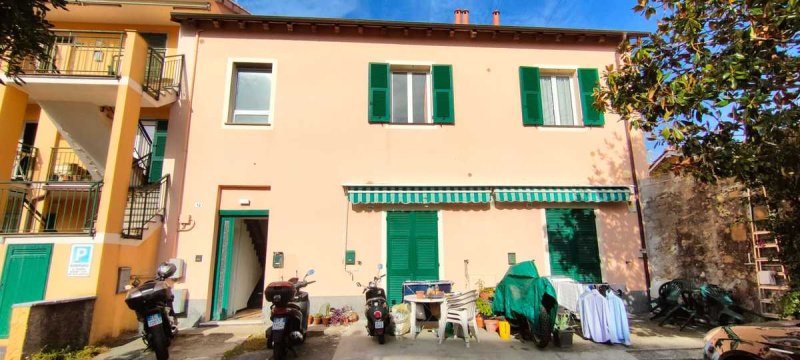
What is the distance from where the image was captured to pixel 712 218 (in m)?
9.62

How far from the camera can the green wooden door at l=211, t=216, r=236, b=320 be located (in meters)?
9.54

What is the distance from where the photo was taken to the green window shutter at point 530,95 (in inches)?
424

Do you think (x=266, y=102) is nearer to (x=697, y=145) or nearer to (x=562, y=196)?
(x=562, y=196)

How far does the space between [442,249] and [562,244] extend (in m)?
3.21

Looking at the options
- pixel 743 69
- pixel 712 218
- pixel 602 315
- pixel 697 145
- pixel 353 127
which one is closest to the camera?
pixel 743 69

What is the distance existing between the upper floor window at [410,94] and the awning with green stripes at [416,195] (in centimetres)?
197

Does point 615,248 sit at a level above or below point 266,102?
below

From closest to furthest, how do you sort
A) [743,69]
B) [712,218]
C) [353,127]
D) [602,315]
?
[743,69] < [602,315] < [712,218] < [353,127]

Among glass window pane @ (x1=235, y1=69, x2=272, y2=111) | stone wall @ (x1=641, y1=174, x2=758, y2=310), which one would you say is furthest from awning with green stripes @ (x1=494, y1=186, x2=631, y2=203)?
glass window pane @ (x1=235, y1=69, x2=272, y2=111)

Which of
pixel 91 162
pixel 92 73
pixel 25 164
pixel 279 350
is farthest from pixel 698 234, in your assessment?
pixel 25 164

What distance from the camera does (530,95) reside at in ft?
35.9

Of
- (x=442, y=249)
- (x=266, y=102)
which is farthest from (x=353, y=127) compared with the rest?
(x=442, y=249)

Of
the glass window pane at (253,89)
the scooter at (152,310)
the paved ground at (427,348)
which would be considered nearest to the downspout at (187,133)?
the glass window pane at (253,89)

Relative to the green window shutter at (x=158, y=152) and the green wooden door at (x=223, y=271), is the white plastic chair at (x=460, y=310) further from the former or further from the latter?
the green window shutter at (x=158, y=152)
